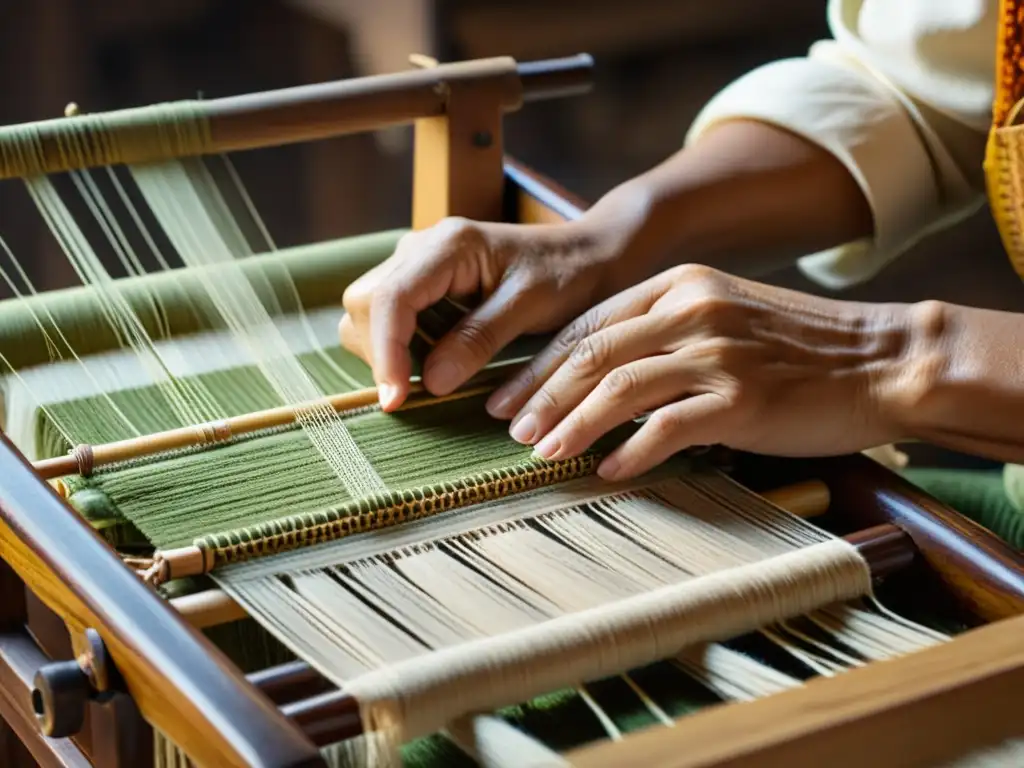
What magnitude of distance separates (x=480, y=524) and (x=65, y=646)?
11.9 inches

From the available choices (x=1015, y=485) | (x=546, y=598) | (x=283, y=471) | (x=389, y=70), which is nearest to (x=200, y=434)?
(x=283, y=471)

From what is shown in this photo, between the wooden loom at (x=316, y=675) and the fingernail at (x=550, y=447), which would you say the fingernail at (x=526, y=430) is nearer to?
the fingernail at (x=550, y=447)

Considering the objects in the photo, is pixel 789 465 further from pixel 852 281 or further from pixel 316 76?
pixel 316 76

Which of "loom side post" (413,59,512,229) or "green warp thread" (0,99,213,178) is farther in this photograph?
"loom side post" (413,59,512,229)

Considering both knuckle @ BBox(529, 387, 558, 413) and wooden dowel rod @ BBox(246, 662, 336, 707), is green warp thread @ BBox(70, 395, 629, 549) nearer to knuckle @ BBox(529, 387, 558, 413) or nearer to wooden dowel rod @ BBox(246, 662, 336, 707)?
knuckle @ BBox(529, 387, 558, 413)

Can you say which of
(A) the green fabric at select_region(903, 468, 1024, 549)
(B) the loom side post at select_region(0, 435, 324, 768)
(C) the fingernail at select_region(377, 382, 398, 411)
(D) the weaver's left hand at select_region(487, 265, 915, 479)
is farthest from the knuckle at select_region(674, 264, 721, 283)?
(B) the loom side post at select_region(0, 435, 324, 768)

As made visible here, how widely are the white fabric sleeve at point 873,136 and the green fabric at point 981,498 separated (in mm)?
216

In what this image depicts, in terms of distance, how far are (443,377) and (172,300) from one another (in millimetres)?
274

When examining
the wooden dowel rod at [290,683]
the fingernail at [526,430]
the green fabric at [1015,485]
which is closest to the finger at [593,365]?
the fingernail at [526,430]

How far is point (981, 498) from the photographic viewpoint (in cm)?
121

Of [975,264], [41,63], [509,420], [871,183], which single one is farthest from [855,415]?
[41,63]

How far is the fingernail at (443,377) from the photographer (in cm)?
96

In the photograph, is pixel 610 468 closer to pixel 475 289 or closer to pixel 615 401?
pixel 615 401

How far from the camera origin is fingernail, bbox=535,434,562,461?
0.91m
